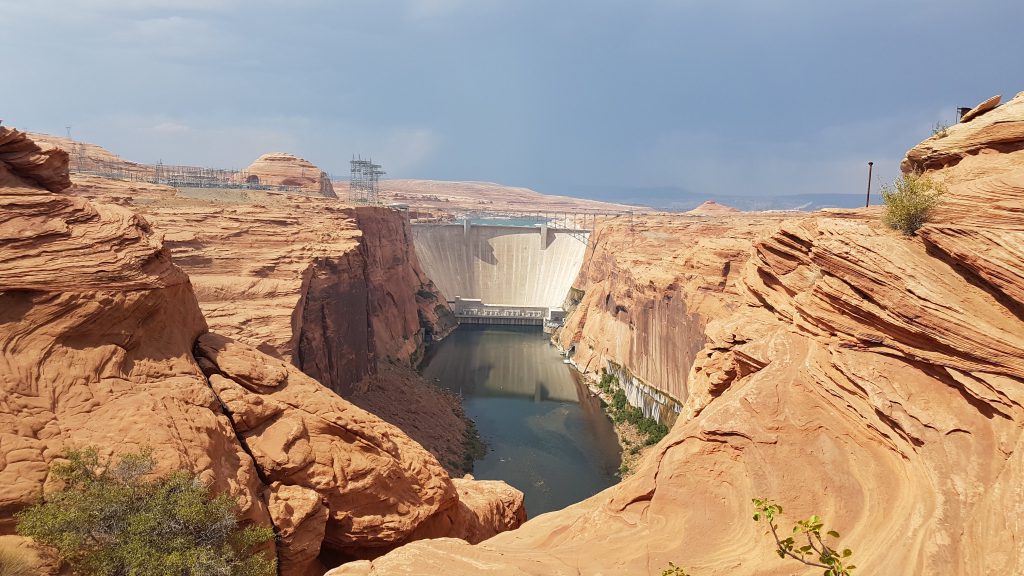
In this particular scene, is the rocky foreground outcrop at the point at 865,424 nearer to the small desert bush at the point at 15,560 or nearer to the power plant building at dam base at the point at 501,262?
the small desert bush at the point at 15,560

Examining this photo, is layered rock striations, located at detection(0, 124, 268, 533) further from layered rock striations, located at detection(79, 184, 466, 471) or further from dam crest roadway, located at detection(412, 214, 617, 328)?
→ dam crest roadway, located at detection(412, 214, 617, 328)

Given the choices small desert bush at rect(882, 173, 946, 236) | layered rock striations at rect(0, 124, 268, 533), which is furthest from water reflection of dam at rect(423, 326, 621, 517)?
small desert bush at rect(882, 173, 946, 236)

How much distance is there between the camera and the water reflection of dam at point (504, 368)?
1961 inches

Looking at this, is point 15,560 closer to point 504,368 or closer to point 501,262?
point 504,368

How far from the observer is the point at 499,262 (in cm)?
8225

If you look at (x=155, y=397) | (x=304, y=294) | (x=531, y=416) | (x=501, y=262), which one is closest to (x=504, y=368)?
(x=531, y=416)

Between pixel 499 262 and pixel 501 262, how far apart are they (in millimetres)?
304

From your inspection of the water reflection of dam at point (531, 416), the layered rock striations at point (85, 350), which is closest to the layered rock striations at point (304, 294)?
the water reflection of dam at point (531, 416)

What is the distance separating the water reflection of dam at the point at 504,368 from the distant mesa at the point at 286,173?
30.8 metres

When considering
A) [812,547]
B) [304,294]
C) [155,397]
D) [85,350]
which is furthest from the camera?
[304,294]

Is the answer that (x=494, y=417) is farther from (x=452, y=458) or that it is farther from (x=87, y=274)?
(x=87, y=274)

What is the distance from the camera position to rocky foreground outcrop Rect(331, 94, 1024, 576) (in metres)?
7.94

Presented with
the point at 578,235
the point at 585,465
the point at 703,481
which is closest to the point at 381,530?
the point at 703,481

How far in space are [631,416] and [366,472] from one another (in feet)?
103
